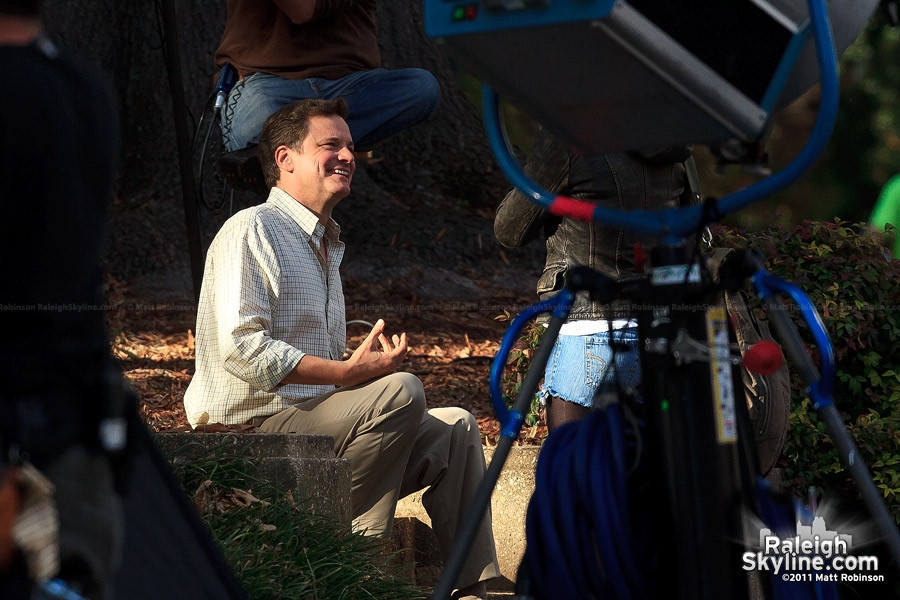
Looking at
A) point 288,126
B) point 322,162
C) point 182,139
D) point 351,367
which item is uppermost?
point 182,139

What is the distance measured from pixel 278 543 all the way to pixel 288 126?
173cm

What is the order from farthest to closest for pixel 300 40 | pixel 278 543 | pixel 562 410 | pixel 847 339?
pixel 300 40
pixel 847 339
pixel 562 410
pixel 278 543

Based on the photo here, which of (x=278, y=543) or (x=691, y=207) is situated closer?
(x=691, y=207)

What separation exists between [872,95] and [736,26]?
10239 mm

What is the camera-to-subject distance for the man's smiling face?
180 inches

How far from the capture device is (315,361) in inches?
162

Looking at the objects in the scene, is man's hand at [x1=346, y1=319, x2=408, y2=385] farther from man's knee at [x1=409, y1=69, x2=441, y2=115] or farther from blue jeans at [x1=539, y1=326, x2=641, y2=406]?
man's knee at [x1=409, y1=69, x2=441, y2=115]

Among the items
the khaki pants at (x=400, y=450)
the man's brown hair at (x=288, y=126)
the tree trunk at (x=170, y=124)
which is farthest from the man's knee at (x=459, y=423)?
the tree trunk at (x=170, y=124)

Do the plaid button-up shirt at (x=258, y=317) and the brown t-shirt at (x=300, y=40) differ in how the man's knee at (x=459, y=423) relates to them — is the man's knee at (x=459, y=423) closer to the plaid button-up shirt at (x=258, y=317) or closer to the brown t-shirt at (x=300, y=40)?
the plaid button-up shirt at (x=258, y=317)

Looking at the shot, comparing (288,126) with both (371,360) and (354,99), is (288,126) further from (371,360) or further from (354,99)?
(371,360)

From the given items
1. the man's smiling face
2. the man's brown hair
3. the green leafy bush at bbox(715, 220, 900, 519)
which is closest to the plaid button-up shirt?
the man's smiling face

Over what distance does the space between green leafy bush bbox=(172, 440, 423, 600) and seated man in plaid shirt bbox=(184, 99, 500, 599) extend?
342 mm

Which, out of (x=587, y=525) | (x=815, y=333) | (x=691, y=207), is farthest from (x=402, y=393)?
(x=815, y=333)

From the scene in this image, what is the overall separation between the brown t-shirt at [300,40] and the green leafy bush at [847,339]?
1762 mm
